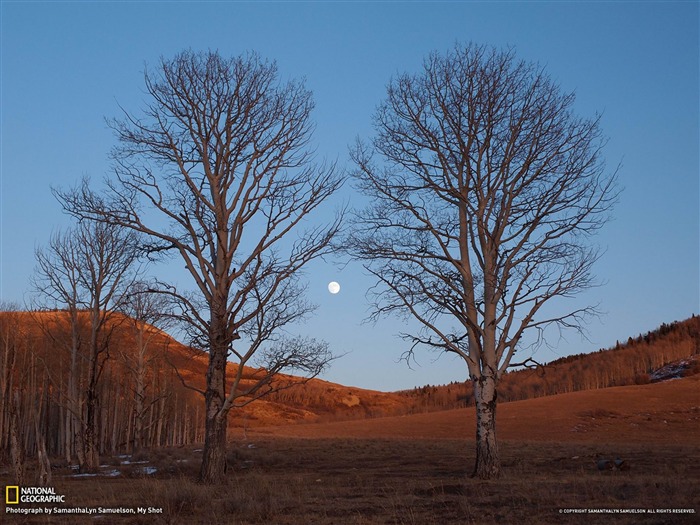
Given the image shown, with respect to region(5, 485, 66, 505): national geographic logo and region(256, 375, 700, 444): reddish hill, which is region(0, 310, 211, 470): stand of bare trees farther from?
region(256, 375, 700, 444): reddish hill

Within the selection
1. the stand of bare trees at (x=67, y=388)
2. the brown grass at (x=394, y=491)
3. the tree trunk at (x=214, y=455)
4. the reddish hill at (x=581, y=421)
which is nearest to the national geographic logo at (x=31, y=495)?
the brown grass at (x=394, y=491)

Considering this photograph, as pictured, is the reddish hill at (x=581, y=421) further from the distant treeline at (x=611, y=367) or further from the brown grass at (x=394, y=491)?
the brown grass at (x=394, y=491)

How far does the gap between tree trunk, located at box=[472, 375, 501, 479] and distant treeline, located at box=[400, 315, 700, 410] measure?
234 ft

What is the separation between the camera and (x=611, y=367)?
93312mm

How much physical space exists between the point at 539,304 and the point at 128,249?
578 inches

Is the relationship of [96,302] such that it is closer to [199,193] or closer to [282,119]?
[199,193]

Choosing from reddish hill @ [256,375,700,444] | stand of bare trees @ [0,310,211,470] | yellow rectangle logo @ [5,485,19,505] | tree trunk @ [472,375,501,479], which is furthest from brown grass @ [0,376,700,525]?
reddish hill @ [256,375,700,444]

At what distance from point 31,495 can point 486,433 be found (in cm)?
996

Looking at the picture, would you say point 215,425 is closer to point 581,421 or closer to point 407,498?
point 407,498

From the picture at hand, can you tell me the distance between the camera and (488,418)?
1558cm

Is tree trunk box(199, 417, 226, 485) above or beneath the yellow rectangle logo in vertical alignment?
above

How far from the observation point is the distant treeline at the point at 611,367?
294 ft

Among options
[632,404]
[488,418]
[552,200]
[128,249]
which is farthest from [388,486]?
[632,404]

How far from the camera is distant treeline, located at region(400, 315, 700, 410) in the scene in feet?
294
